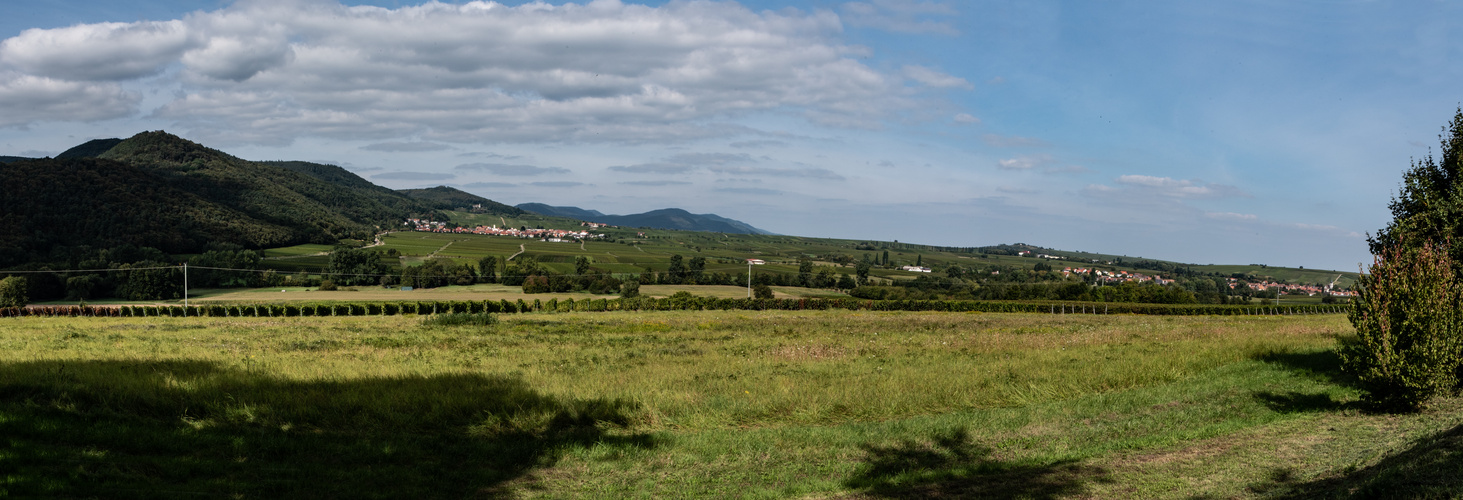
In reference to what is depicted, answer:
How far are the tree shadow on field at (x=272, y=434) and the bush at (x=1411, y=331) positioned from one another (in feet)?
36.9

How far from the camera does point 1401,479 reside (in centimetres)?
604

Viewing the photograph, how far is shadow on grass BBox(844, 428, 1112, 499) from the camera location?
25.8 ft

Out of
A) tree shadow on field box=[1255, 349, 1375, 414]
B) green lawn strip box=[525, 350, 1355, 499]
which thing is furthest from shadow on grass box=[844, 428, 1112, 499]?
tree shadow on field box=[1255, 349, 1375, 414]

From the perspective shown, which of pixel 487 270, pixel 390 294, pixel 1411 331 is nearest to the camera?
pixel 1411 331

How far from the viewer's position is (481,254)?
139875 mm

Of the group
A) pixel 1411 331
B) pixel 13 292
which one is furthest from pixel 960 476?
pixel 13 292

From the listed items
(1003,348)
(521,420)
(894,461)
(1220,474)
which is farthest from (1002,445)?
(1003,348)

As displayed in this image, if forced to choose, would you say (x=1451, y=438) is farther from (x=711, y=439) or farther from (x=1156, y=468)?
(x=711, y=439)

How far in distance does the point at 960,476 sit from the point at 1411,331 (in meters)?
8.15

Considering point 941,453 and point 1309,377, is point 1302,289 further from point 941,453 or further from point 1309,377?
point 941,453

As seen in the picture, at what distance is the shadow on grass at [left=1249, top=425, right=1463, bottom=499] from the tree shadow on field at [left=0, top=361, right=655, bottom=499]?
7.63 m

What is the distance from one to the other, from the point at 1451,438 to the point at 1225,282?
18269 cm

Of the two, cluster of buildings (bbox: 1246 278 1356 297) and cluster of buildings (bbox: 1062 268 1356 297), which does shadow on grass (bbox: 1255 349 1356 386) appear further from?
cluster of buildings (bbox: 1246 278 1356 297)

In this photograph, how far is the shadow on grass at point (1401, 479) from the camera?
5.65 meters
